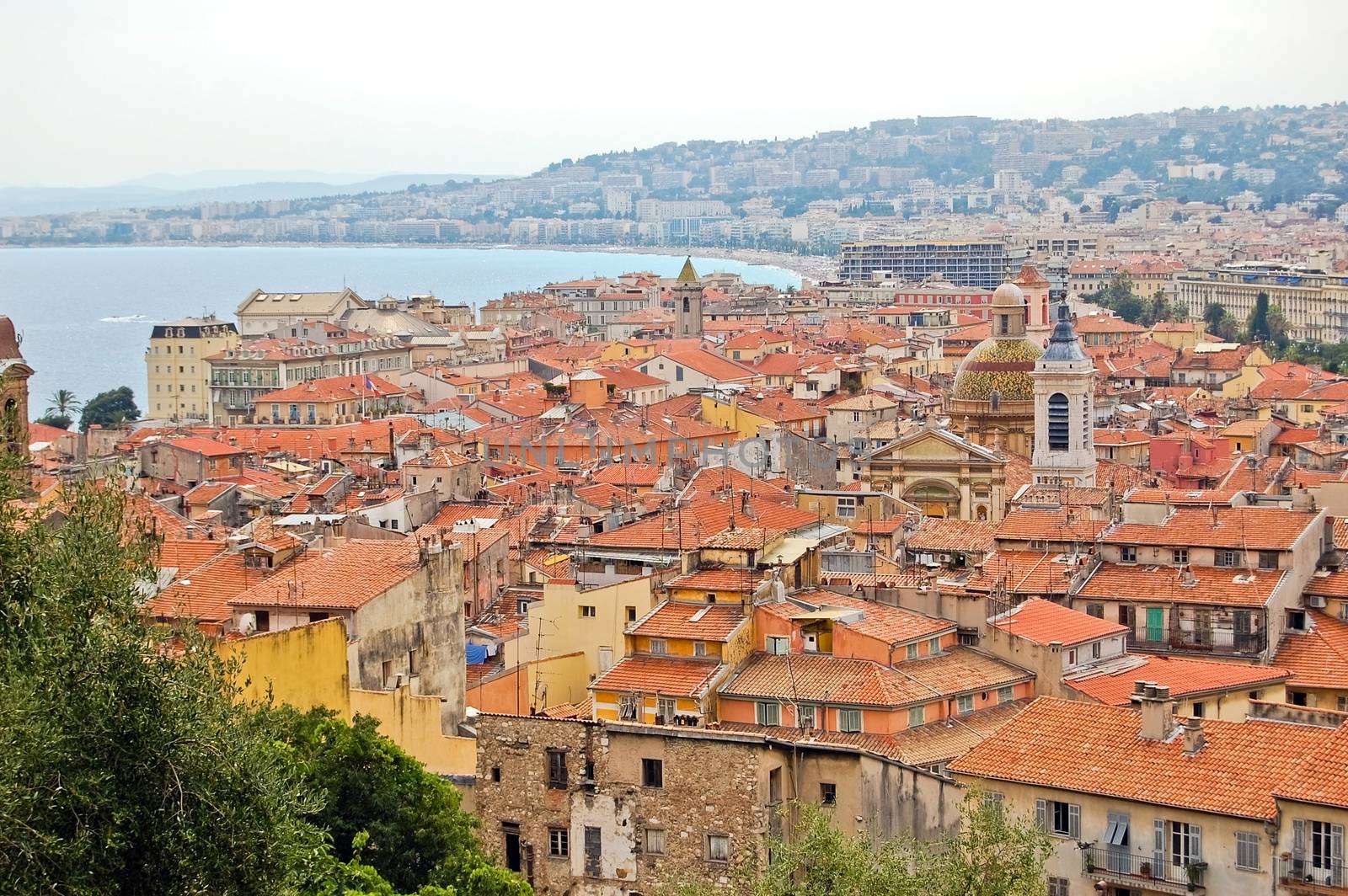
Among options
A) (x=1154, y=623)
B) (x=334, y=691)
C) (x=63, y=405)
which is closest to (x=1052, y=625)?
(x=1154, y=623)

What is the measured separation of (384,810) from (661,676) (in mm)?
4063

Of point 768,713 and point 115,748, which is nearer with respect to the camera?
point 115,748

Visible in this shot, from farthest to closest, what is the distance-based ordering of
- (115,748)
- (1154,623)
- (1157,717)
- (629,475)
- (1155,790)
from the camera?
(629,475)
(1154,623)
(1157,717)
(1155,790)
(115,748)

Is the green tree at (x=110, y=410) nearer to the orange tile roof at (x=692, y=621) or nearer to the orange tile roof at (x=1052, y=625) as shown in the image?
the orange tile roof at (x=1052, y=625)

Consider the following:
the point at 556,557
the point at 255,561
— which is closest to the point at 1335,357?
the point at 556,557

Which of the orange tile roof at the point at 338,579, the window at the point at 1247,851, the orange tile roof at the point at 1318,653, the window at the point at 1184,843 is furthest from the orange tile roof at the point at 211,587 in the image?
the orange tile roof at the point at 1318,653

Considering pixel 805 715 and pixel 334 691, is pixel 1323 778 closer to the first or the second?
pixel 805 715

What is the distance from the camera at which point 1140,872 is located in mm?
20078

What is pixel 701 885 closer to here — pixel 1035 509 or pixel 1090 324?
pixel 1035 509

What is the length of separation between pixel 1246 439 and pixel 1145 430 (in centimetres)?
290

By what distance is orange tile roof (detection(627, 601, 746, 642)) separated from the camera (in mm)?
24312

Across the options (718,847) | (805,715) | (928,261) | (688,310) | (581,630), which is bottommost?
(928,261)

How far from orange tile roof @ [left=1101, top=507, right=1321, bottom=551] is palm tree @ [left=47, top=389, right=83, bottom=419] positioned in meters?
72.9

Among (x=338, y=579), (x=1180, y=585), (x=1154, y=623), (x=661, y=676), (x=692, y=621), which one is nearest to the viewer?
(x=661, y=676)
